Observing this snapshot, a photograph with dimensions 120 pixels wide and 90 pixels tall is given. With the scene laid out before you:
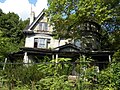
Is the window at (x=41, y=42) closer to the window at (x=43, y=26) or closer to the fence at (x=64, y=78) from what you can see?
the window at (x=43, y=26)

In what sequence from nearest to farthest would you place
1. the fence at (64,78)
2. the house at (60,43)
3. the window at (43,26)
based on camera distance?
the fence at (64,78), the house at (60,43), the window at (43,26)

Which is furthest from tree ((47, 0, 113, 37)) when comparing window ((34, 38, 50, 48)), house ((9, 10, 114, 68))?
window ((34, 38, 50, 48))

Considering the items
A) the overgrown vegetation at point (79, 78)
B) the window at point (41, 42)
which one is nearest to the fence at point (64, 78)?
the overgrown vegetation at point (79, 78)

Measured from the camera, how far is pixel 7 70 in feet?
34.7

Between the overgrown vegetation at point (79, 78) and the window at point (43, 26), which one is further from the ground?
the window at point (43, 26)

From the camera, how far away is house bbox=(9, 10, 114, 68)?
98.0 ft

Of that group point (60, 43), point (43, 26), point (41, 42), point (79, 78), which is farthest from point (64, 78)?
point (43, 26)

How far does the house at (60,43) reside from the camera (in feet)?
98.0

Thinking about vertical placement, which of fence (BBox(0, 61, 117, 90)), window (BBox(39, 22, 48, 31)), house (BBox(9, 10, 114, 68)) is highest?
window (BBox(39, 22, 48, 31))

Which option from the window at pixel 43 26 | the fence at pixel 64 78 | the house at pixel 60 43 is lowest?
the fence at pixel 64 78

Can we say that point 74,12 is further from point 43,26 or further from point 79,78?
point 79,78

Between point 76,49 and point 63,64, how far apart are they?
2416 cm

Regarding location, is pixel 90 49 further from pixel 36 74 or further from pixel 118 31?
pixel 36 74

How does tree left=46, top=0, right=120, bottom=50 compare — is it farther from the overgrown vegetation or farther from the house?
the overgrown vegetation
